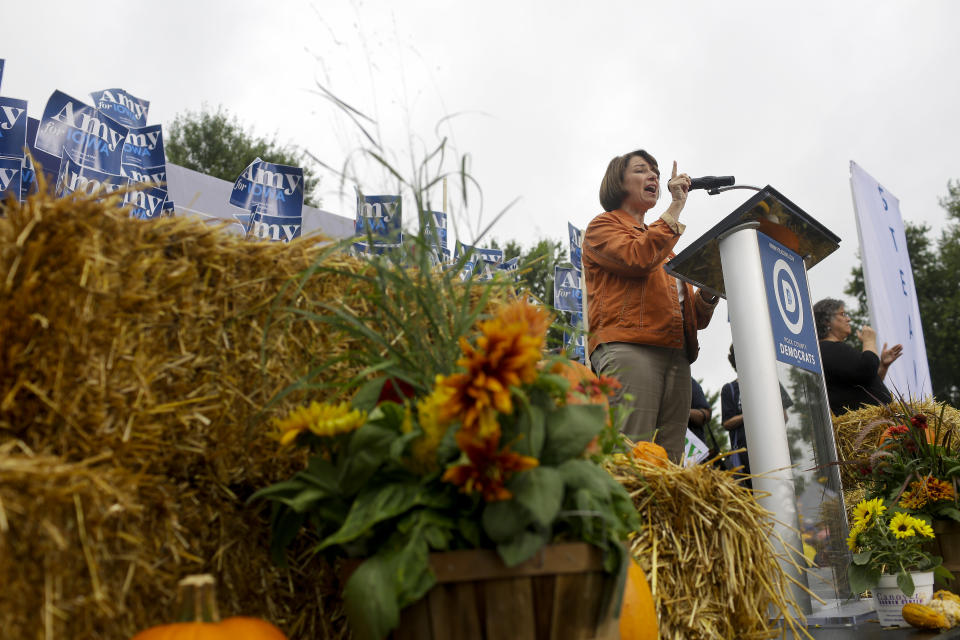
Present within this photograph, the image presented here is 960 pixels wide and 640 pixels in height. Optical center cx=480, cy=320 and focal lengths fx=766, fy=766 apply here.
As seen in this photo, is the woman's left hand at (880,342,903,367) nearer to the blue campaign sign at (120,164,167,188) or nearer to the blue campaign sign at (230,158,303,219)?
the blue campaign sign at (230,158,303,219)

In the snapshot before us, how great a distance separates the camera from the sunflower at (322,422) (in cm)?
111

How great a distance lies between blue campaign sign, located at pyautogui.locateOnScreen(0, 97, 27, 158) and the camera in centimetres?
541

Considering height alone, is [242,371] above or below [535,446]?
above

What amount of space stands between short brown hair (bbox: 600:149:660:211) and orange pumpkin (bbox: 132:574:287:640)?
2.53m

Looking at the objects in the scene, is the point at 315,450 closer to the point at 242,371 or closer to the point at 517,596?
the point at 242,371

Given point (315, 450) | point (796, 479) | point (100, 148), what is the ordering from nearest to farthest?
point (315, 450) < point (796, 479) < point (100, 148)

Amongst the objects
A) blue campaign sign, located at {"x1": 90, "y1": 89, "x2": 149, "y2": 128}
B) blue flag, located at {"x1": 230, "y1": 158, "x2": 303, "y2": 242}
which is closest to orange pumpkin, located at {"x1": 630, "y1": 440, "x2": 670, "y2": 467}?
blue flag, located at {"x1": 230, "y1": 158, "x2": 303, "y2": 242}

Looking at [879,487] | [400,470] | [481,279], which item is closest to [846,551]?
[879,487]

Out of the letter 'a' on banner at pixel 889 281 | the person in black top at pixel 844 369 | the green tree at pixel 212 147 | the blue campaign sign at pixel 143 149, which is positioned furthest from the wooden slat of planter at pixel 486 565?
the green tree at pixel 212 147

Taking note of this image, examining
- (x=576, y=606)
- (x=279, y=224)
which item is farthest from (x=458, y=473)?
(x=279, y=224)

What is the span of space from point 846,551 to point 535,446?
2.14 m

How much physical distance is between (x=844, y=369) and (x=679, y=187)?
1.88 m

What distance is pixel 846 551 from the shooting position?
267 centimetres

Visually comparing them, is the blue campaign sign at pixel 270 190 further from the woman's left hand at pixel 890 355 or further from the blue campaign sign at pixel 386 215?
the blue campaign sign at pixel 386 215
